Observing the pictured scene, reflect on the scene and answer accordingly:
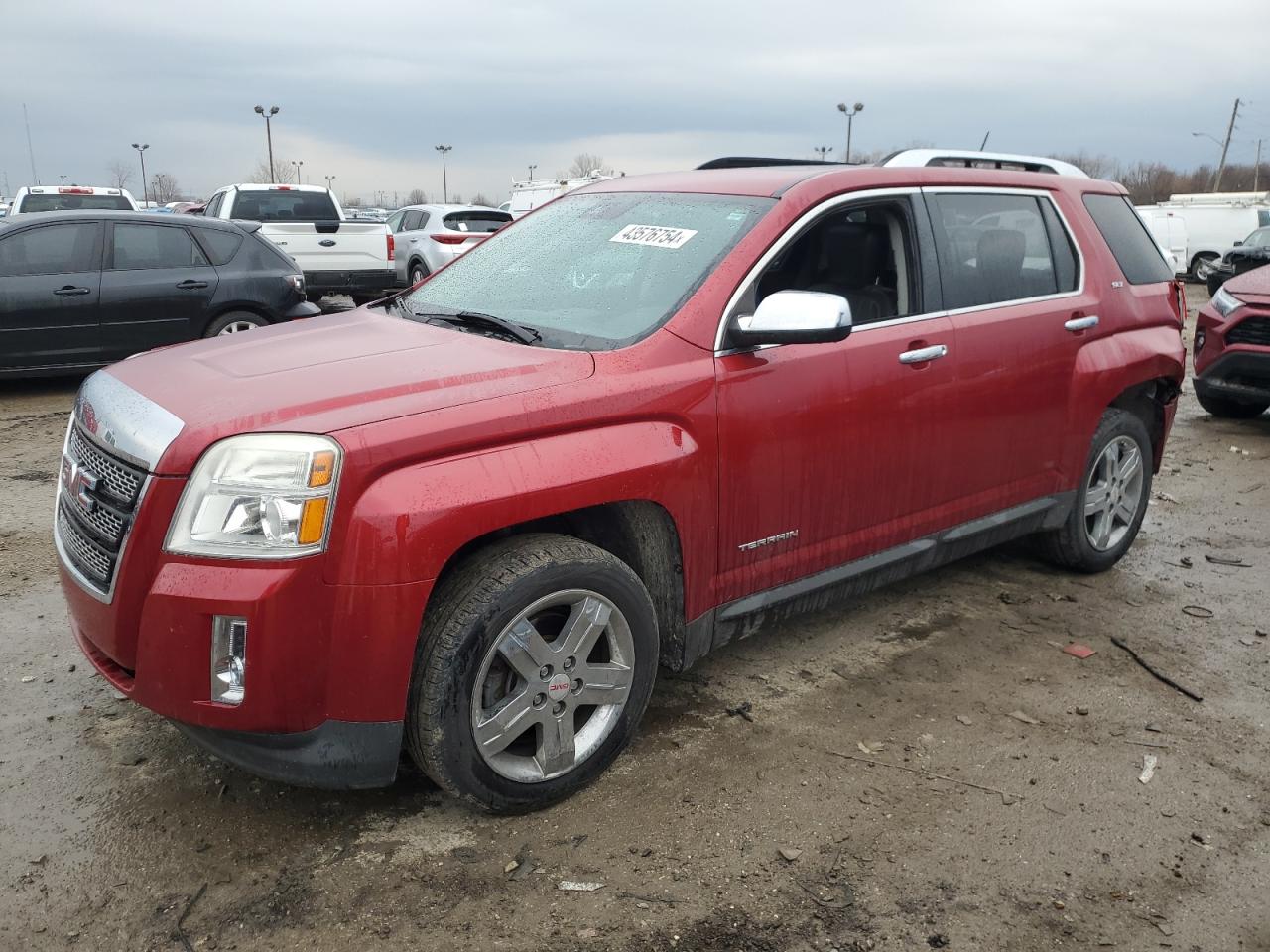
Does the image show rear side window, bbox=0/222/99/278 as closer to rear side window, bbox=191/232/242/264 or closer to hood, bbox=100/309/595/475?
rear side window, bbox=191/232/242/264

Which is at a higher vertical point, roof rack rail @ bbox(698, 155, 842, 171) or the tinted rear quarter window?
roof rack rail @ bbox(698, 155, 842, 171)

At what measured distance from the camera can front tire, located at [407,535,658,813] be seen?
8.84 ft

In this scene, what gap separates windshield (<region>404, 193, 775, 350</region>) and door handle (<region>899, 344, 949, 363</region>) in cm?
74

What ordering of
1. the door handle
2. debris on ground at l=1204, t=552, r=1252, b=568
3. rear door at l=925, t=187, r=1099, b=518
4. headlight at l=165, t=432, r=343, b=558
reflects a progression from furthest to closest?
debris on ground at l=1204, t=552, r=1252, b=568
rear door at l=925, t=187, r=1099, b=518
the door handle
headlight at l=165, t=432, r=343, b=558

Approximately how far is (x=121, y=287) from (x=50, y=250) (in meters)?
0.62

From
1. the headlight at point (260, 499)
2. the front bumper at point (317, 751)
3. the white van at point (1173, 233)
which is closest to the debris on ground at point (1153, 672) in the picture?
the front bumper at point (317, 751)

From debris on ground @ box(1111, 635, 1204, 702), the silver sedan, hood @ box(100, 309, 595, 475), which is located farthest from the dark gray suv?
debris on ground @ box(1111, 635, 1204, 702)

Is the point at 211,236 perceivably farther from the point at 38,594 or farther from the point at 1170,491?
the point at 1170,491

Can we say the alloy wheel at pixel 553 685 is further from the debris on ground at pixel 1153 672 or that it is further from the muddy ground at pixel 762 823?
the debris on ground at pixel 1153 672

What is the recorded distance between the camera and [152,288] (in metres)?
9.17

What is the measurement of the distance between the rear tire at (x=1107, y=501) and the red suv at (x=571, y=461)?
25cm

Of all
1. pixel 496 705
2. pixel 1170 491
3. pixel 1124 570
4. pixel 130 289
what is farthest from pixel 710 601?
pixel 130 289

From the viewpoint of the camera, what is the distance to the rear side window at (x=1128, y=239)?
15.8 feet

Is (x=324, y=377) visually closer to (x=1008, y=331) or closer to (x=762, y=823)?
(x=762, y=823)
